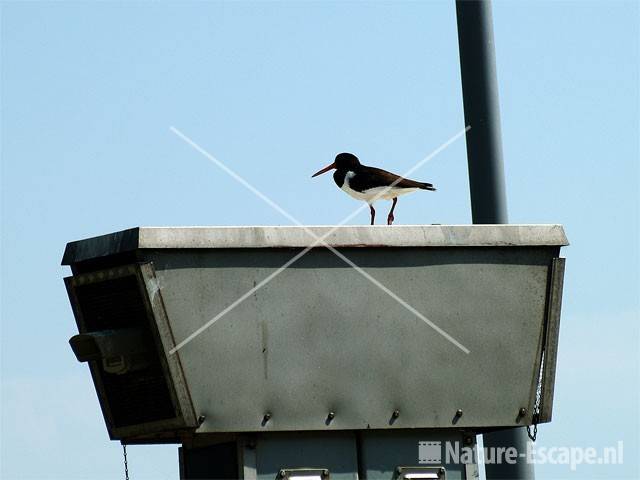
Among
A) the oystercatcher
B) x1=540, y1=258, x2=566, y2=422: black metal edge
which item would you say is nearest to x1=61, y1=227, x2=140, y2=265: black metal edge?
x1=540, y1=258, x2=566, y2=422: black metal edge

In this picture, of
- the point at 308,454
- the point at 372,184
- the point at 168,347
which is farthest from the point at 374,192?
the point at 168,347

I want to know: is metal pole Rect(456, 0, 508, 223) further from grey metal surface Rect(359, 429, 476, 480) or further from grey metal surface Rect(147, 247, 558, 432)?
grey metal surface Rect(359, 429, 476, 480)

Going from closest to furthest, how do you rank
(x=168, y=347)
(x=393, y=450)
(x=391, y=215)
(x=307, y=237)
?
(x=168, y=347)
(x=307, y=237)
(x=393, y=450)
(x=391, y=215)

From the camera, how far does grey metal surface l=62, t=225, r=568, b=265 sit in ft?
31.2

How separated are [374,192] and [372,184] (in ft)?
0.26

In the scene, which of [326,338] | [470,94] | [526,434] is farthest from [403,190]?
[326,338]

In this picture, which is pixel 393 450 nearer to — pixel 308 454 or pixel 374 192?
pixel 308 454

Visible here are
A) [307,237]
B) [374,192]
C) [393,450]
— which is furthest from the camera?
[374,192]

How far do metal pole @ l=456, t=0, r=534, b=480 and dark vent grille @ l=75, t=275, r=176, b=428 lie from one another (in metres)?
2.51

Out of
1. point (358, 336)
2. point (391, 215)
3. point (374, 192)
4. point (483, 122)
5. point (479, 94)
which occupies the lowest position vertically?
point (358, 336)

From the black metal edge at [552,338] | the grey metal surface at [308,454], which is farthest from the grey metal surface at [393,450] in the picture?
the black metal edge at [552,338]

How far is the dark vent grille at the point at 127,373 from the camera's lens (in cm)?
970

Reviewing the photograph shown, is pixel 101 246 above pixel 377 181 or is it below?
below

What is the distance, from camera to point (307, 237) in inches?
382
